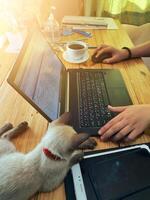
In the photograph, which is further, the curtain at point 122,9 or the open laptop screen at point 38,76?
the curtain at point 122,9

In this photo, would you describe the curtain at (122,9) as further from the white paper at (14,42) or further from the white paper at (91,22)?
the white paper at (14,42)

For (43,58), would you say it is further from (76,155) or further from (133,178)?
(133,178)

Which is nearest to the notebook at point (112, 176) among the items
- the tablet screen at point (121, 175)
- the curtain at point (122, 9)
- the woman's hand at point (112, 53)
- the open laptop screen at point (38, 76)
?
the tablet screen at point (121, 175)

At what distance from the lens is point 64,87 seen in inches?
40.8

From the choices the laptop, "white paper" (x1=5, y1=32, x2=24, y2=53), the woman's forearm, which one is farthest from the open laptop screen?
the woman's forearm

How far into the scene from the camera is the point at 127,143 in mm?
794

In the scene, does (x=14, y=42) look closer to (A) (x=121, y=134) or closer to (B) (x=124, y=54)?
(B) (x=124, y=54)

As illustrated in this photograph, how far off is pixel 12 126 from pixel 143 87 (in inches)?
23.2

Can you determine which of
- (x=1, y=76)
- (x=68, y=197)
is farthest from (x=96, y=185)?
(x=1, y=76)

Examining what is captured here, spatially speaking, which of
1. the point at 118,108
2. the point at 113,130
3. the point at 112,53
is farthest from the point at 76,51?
the point at 113,130

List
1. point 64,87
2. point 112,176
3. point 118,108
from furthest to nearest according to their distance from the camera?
point 64,87 → point 118,108 → point 112,176

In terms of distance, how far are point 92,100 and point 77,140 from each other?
30 cm

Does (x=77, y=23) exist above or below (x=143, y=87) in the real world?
below

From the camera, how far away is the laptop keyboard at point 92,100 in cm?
86
